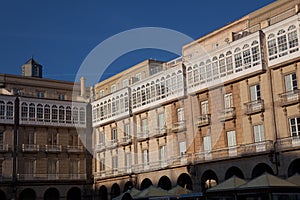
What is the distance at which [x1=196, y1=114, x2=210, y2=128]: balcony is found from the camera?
39156mm

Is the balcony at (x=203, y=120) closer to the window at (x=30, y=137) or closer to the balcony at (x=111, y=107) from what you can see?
the balcony at (x=111, y=107)

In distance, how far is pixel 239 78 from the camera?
3647 cm

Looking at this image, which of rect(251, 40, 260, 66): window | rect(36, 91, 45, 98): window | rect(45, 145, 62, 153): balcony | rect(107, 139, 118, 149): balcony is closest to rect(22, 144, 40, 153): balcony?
rect(45, 145, 62, 153): balcony

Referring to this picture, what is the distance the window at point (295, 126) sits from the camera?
107 feet

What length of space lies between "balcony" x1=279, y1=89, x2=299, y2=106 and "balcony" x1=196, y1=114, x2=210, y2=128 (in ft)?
23.9

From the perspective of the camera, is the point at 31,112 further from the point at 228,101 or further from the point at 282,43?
the point at 282,43

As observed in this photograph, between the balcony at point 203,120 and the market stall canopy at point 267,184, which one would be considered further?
the balcony at point 203,120

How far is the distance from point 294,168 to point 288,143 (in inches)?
68.8

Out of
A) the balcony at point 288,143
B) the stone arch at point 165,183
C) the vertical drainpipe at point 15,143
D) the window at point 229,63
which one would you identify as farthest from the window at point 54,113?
the balcony at point 288,143

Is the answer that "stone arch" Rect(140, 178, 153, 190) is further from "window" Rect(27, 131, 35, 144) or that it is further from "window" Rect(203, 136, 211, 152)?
"window" Rect(27, 131, 35, 144)

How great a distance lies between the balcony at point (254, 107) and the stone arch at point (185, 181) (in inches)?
374

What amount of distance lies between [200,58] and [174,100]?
16.8 ft

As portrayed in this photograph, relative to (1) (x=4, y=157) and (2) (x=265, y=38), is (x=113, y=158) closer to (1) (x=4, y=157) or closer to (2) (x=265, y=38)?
(1) (x=4, y=157)

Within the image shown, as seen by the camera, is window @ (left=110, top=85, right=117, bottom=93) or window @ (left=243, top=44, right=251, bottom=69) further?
window @ (left=110, top=85, right=117, bottom=93)
